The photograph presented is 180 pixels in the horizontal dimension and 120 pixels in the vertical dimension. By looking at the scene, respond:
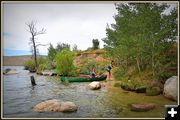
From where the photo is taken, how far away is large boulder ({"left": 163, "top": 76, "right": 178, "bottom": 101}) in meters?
4.16

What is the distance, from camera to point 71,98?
4.19 meters

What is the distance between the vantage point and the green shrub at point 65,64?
14.1ft

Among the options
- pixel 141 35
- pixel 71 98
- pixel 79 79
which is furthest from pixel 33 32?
pixel 141 35

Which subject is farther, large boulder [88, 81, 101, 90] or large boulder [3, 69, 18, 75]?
large boulder [88, 81, 101, 90]

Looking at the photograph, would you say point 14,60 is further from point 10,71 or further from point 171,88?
point 171,88

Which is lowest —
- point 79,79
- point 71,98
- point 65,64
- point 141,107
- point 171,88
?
point 141,107

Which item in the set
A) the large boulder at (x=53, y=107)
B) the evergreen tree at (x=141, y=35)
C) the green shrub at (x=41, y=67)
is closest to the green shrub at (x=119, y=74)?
the evergreen tree at (x=141, y=35)

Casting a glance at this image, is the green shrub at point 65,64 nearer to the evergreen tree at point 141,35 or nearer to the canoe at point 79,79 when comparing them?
the canoe at point 79,79

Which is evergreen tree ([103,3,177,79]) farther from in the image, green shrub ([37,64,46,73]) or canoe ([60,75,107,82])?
green shrub ([37,64,46,73])

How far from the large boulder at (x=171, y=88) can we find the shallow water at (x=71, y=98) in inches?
3.0

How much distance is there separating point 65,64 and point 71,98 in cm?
54

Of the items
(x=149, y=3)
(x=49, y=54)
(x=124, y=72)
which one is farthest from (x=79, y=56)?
Answer: (x=149, y=3)

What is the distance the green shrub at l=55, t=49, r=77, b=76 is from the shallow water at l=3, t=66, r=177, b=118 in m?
0.16

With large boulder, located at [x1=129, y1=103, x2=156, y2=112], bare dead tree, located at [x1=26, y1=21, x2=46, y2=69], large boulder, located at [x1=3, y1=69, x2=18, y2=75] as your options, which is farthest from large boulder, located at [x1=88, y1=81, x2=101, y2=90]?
large boulder, located at [x1=3, y1=69, x2=18, y2=75]
